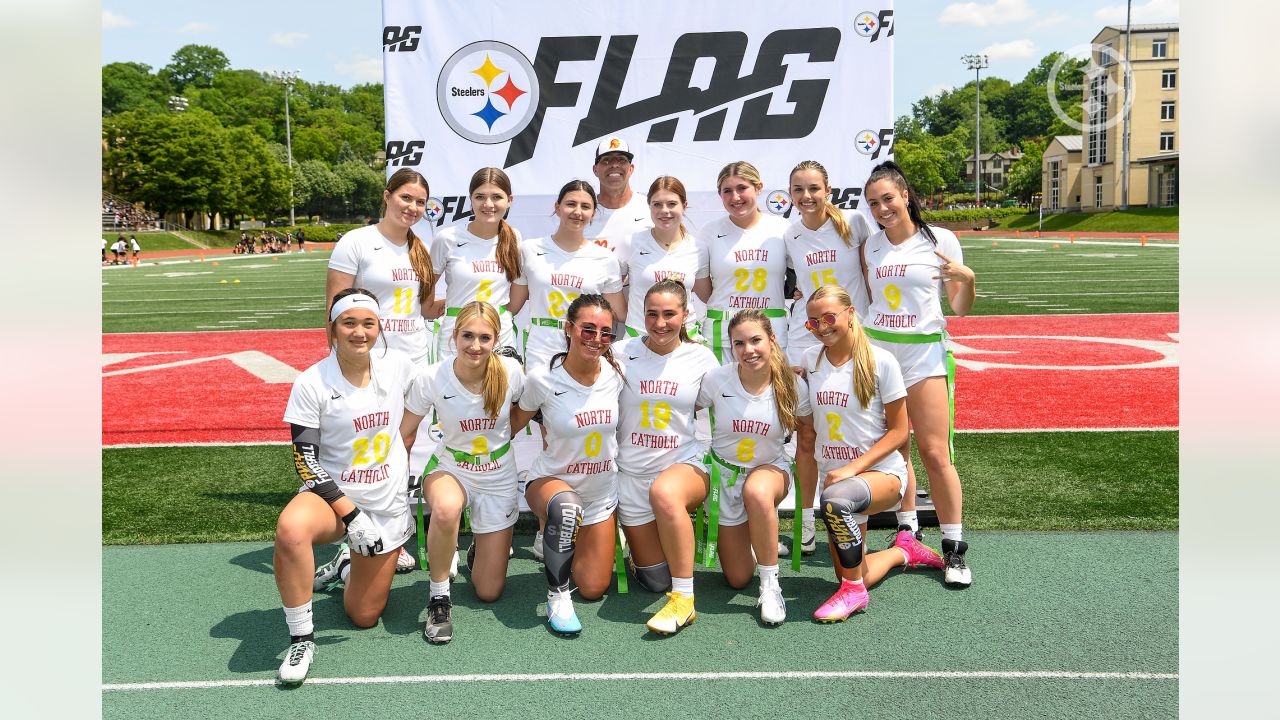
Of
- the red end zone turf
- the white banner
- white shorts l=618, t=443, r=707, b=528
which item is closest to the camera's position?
white shorts l=618, t=443, r=707, b=528

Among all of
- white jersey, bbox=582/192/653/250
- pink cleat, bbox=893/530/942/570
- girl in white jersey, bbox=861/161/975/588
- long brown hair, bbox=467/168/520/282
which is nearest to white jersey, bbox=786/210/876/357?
girl in white jersey, bbox=861/161/975/588

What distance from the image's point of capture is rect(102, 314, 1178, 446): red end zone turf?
28.5 feet

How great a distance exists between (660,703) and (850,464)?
→ 1.54 meters

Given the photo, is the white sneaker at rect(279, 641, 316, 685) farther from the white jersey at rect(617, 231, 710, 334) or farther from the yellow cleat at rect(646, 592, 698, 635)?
the white jersey at rect(617, 231, 710, 334)

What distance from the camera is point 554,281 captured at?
17.7ft

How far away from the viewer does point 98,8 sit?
959 mm

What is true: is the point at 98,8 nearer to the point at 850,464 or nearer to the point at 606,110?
the point at 850,464

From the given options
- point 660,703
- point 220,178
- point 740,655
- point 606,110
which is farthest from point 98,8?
point 220,178

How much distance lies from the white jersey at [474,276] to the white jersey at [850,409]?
Result: 6.09 feet

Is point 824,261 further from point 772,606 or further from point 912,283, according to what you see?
point 772,606

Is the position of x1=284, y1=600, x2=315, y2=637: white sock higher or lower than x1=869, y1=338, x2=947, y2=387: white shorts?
lower

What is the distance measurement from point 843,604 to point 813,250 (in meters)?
1.99

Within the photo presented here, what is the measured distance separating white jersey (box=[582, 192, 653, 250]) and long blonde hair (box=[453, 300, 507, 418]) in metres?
1.45

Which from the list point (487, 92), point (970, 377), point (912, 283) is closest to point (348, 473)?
point (912, 283)
